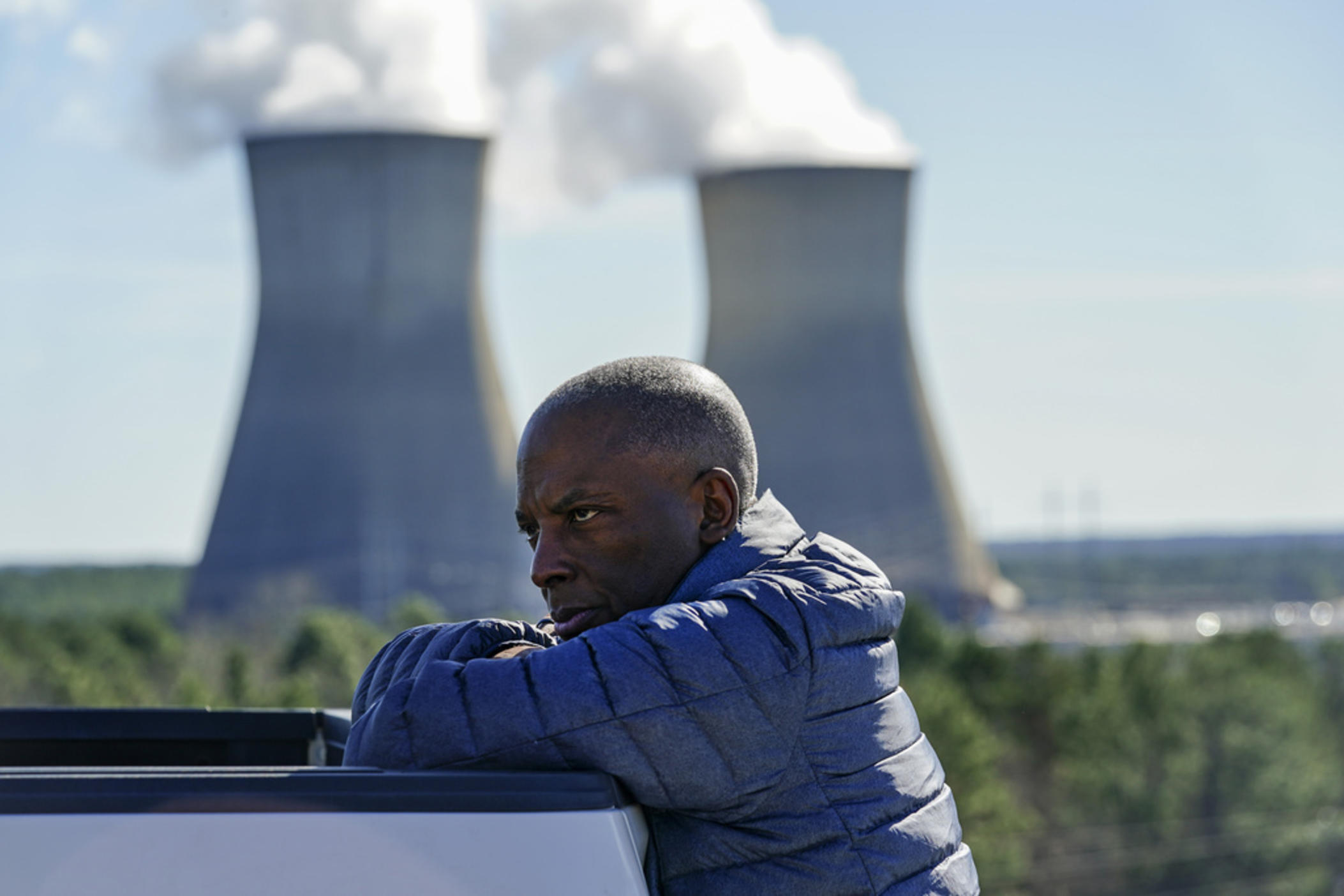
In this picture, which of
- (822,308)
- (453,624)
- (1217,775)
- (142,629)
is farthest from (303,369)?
(453,624)

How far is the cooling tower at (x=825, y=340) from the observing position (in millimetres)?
13602

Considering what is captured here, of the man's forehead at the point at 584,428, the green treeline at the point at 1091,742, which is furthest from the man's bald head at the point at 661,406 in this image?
the green treeline at the point at 1091,742

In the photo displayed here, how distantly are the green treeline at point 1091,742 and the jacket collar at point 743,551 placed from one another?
9047mm

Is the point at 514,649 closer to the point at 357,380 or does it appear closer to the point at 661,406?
the point at 661,406

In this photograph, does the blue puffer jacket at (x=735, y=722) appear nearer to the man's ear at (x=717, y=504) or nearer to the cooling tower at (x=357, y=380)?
the man's ear at (x=717, y=504)

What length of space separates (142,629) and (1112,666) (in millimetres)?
7660

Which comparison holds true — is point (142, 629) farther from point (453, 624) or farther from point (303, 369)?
point (453, 624)

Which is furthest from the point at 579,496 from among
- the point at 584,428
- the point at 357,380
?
the point at 357,380

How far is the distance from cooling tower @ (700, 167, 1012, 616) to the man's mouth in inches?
501

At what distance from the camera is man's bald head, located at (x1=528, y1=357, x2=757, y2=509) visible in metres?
0.86

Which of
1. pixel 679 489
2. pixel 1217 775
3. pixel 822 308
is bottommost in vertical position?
pixel 1217 775

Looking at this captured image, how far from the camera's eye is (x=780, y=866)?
0.82 meters

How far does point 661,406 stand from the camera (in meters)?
0.86

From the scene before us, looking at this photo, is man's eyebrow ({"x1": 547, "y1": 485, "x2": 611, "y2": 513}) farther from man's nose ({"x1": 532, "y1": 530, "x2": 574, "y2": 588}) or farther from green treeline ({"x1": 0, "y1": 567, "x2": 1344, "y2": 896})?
green treeline ({"x1": 0, "y1": 567, "x2": 1344, "y2": 896})
